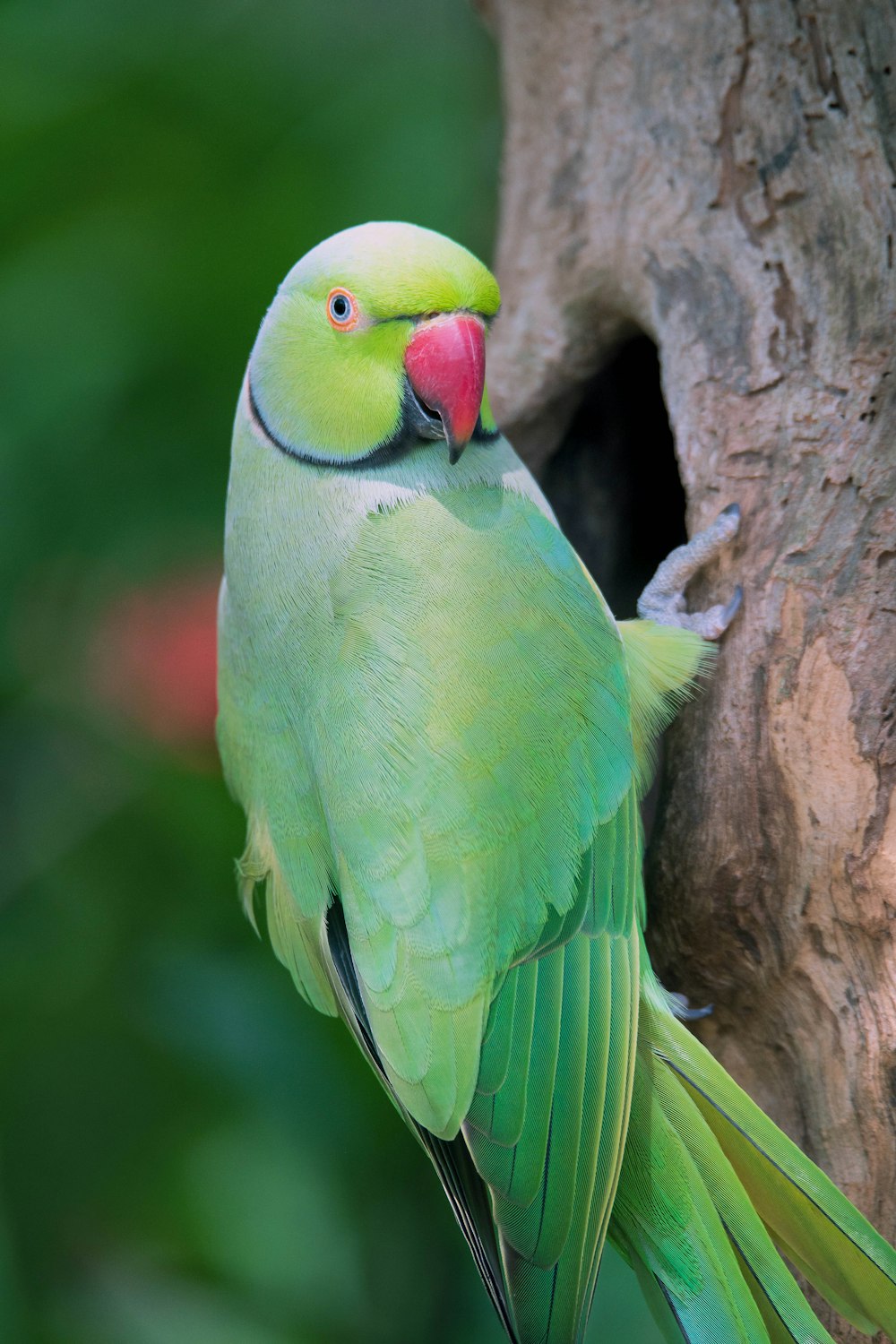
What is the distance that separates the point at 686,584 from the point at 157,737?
971 mm

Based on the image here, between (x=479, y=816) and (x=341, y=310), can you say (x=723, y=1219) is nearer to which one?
(x=479, y=816)

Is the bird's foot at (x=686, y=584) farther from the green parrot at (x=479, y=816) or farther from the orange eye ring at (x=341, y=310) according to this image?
the orange eye ring at (x=341, y=310)

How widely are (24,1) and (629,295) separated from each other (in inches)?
51.6

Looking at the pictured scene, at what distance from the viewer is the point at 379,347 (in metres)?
1.23

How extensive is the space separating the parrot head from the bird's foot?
28cm

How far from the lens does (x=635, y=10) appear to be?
1.59 meters

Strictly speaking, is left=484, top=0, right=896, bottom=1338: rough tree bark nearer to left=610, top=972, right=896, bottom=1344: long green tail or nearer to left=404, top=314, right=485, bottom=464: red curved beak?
left=610, top=972, right=896, bottom=1344: long green tail

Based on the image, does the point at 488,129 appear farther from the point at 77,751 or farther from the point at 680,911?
the point at 680,911

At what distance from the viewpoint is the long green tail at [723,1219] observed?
1.07 metres

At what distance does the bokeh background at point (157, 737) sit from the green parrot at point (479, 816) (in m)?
0.64

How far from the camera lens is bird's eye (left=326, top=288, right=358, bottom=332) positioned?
122 cm

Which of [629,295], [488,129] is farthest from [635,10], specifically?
[488,129]

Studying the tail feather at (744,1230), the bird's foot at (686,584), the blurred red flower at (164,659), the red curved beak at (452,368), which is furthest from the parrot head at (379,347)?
the tail feather at (744,1230)

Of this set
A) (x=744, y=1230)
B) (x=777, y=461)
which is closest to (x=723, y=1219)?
(x=744, y=1230)
